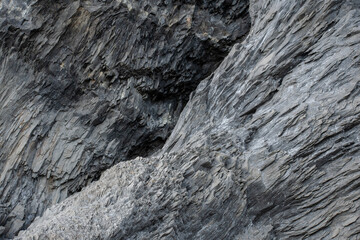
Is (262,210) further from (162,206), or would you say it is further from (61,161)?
(61,161)

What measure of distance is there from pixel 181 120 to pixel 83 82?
11.8 feet

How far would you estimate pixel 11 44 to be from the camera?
43.7ft

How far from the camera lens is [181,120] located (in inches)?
518

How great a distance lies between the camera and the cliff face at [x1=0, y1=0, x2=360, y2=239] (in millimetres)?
9594

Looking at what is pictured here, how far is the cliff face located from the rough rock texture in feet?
0.13

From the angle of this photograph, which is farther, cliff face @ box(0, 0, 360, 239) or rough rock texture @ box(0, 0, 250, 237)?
rough rock texture @ box(0, 0, 250, 237)

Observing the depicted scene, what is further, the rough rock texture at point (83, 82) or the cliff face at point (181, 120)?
the rough rock texture at point (83, 82)

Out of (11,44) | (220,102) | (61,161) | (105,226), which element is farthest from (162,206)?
(11,44)

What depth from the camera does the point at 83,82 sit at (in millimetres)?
14055

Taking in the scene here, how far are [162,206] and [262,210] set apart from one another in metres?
2.36

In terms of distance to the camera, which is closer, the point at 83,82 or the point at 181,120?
the point at 181,120

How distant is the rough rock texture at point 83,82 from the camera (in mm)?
13242

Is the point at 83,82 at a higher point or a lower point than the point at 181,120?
lower

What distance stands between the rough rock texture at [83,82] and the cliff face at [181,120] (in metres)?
0.04
